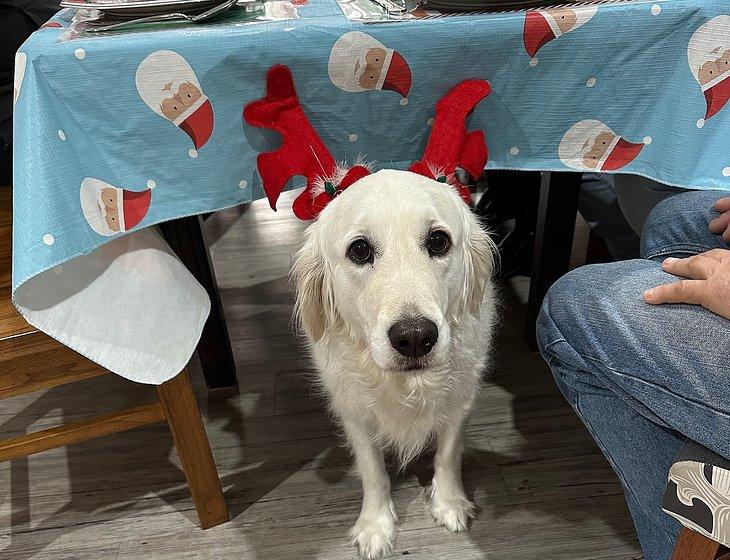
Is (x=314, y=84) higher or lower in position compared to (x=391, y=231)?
higher

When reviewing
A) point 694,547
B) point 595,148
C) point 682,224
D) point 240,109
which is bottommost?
point 694,547

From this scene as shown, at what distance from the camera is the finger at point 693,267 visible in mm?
827

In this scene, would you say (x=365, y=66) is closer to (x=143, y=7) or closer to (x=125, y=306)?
(x=143, y=7)

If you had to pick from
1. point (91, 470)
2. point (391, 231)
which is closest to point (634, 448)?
point (391, 231)

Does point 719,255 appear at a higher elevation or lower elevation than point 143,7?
lower

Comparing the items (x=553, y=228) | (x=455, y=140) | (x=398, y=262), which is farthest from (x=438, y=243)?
(x=553, y=228)

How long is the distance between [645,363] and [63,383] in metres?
1.04

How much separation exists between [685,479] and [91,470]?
58.0 inches

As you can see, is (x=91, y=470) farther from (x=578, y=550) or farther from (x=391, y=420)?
(x=578, y=550)

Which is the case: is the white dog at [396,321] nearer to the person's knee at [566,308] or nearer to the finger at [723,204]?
the person's knee at [566,308]

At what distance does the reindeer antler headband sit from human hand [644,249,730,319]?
1.32ft

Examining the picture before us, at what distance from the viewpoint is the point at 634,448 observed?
87 centimetres

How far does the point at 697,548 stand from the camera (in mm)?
796

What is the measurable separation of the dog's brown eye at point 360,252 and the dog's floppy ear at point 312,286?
0.40ft
